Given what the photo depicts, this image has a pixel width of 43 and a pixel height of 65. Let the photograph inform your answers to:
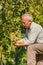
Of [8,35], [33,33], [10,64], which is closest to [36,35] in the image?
[33,33]

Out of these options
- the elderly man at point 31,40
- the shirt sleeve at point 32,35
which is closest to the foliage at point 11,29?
the elderly man at point 31,40

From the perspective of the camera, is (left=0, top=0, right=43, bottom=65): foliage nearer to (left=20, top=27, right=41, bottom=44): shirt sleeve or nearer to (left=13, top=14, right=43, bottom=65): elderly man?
(left=13, top=14, right=43, bottom=65): elderly man

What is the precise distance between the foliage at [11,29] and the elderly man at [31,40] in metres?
0.22

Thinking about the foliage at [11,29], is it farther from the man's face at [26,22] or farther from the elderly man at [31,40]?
the man's face at [26,22]

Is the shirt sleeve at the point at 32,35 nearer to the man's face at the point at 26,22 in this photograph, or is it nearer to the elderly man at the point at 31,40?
the elderly man at the point at 31,40

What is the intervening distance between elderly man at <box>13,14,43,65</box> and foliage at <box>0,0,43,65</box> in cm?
22

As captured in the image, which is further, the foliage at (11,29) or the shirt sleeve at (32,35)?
the foliage at (11,29)

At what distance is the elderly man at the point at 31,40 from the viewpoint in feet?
18.8

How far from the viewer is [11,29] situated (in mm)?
6168

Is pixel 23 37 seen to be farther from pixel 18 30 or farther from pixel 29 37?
pixel 29 37

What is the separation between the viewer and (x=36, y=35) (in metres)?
5.76

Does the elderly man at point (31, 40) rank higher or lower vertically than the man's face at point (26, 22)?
lower

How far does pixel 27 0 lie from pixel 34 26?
94 centimetres

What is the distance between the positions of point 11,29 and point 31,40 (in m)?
0.57
